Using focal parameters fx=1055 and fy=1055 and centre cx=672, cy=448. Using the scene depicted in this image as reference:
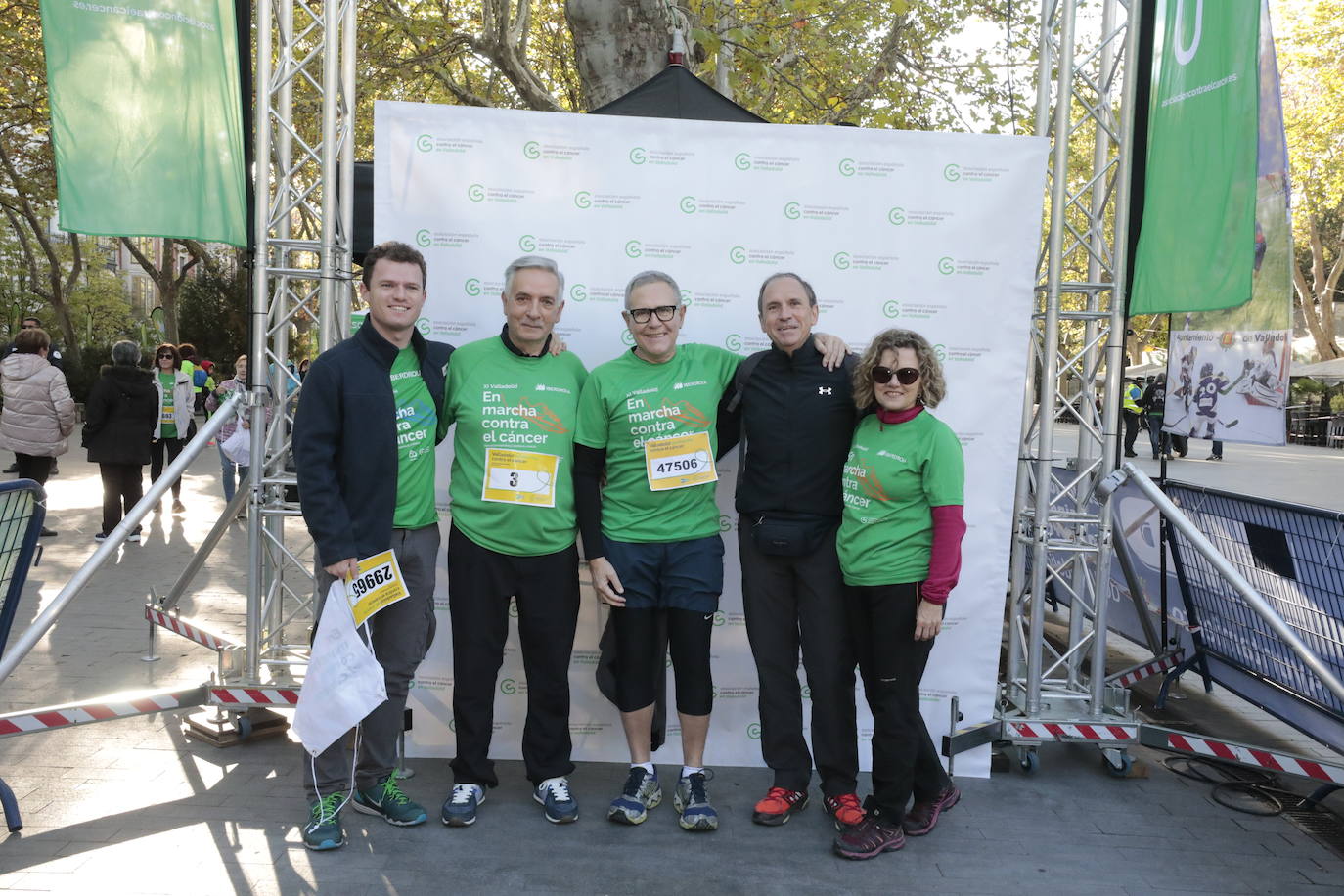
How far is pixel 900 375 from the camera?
354cm

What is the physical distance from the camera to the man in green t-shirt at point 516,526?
3.73 metres

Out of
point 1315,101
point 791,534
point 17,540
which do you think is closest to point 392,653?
point 17,540

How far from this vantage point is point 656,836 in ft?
12.4

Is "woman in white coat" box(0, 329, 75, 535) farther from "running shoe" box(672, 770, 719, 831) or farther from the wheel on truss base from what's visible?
the wheel on truss base

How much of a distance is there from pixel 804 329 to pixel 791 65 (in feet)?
31.3

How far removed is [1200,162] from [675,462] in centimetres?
250

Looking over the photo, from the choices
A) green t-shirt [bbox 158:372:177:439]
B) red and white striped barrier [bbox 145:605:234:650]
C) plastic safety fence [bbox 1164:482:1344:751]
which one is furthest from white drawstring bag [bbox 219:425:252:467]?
plastic safety fence [bbox 1164:482:1344:751]

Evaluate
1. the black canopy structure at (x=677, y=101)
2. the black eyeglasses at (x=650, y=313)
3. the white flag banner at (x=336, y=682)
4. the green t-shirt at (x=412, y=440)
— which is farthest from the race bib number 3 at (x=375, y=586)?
the black canopy structure at (x=677, y=101)

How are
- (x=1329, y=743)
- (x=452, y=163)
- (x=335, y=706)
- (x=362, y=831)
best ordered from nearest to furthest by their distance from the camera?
1. (x=335, y=706)
2. (x=362, y=831)
3. (x=1329, y=743)
4. (x=452, y=163)

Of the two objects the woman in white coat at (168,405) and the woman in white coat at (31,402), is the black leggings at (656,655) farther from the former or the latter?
the woman in white coat at (168,405)

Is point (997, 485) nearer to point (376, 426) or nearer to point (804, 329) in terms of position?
point (804, 329)

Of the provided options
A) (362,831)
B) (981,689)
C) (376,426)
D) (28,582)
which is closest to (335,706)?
(362,831)

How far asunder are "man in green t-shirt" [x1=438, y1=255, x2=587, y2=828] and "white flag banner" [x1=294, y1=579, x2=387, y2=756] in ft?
1.39

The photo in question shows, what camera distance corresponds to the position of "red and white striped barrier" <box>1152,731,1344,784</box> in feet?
13.0
